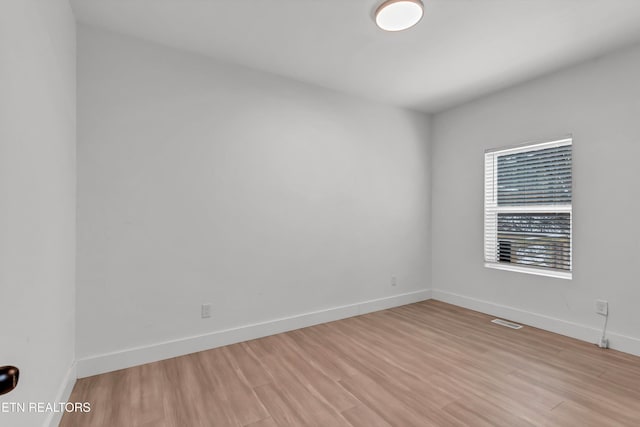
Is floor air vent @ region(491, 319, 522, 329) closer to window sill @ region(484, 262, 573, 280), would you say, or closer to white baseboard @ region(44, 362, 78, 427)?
window sill @ region(484, 262, 573, 280)

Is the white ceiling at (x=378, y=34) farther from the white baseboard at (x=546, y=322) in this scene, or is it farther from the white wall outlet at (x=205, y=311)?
the white baseboard at (x=546, y=322)

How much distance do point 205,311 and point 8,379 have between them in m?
2.19

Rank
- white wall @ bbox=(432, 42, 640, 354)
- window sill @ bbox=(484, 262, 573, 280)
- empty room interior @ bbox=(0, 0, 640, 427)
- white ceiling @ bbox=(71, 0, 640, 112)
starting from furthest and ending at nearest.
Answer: window sill @ bbox=(484, 262, 573, 280) < white wall @ bbox=(432, 42, 640, 354) < white ceiling @ bbox=(71, 0, 640, 112) < empty room interior @ bbox=(0, 0, 640, 427)

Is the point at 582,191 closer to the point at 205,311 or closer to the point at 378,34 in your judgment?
the point at 378,34

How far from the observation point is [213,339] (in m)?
2.69

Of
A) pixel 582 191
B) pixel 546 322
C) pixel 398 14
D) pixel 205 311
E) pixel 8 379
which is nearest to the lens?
pixel 8 379

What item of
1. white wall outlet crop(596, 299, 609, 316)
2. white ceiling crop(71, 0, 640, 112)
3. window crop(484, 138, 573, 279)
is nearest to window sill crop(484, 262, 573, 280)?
window crop(484, 138, 573, 279)

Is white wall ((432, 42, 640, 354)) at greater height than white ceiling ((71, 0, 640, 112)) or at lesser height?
lesser

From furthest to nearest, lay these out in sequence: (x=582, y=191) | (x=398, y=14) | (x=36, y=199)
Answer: (x=582, y=191)
(x=398, y=14)
(x=36, y=199)

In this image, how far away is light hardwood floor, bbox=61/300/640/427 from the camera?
1.78m

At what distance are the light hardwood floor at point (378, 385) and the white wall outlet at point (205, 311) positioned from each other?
0.30 metres

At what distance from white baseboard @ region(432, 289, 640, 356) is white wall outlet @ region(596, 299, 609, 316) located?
0.17 meters

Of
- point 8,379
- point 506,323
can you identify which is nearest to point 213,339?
point 8,379

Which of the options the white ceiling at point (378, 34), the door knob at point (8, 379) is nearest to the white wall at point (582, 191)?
the white ceiling at point (378, 34)
